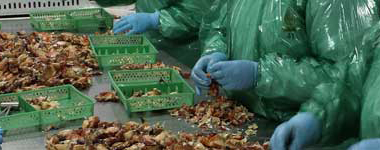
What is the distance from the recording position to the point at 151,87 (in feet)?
7.27

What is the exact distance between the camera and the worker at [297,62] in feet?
5.19

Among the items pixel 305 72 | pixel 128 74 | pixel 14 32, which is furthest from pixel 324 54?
pixel 14 32

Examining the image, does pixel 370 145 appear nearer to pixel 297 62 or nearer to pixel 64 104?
pixel 297 62

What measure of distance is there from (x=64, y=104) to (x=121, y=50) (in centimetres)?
65

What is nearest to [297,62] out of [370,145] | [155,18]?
[370,145]

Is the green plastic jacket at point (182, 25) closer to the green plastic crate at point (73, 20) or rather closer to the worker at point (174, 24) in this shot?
the worker at point (174, 24)

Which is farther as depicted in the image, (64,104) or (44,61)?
(44,61)

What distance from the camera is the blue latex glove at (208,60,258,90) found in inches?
73.8

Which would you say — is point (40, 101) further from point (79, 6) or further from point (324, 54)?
point (79, 6)

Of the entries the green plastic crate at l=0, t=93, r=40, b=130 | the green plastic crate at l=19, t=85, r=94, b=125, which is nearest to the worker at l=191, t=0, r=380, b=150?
the green plastic crate at l=19, t=85, r=94, b=125

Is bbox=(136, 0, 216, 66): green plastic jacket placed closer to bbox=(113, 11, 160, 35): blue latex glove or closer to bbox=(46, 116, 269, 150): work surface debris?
bbox=(113, 11, 160, 35): blue latex glove

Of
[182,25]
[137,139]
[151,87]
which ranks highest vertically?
[182,25]

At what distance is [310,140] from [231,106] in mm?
535

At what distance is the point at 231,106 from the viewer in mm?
2090
